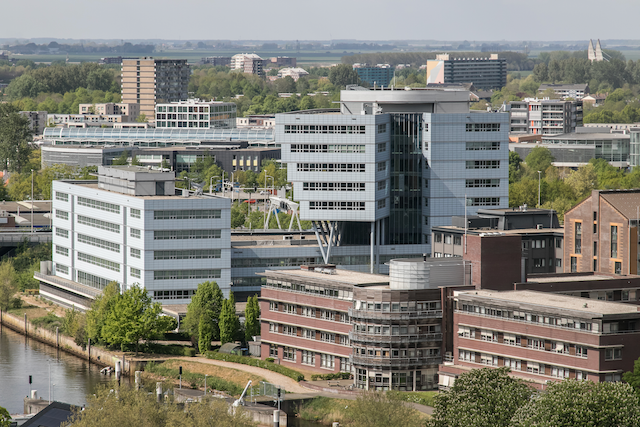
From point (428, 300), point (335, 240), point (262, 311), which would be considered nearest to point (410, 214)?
point (335, 240)

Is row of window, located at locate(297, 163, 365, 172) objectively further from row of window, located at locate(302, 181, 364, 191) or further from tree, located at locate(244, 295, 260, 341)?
tree, located at locate(244, 295, 260, 341)

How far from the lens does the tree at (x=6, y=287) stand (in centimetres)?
14888

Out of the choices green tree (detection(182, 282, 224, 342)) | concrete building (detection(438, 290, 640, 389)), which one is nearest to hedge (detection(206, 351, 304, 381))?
green tree (detection(182, 282, 224, 342))

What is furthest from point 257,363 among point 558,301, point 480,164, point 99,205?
point 480,164

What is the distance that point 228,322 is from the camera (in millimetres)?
120875

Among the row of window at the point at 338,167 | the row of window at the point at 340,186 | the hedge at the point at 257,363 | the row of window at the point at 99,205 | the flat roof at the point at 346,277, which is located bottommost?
the hedge at the point at 257,363

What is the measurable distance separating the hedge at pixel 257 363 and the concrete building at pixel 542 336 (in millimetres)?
14083

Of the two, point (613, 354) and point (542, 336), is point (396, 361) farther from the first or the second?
point (613, 354)

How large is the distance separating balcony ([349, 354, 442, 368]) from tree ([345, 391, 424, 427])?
14.6 m

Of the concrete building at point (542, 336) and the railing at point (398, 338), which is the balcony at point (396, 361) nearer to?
the concrete building at point (542, 336)

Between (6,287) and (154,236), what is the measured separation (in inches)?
1059

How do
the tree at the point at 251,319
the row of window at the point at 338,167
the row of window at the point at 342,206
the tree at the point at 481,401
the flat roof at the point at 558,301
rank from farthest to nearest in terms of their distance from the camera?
the row of window at the point at 342,206 < the row of window at the point at 338,167 < the tree at the point at 251,319 < the flat roof at the point at 558,301 < the tree at the point at 481,401

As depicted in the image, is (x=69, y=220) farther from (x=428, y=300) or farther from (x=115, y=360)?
(x=428, y=300)

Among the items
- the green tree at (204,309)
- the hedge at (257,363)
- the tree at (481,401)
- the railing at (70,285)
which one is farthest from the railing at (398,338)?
the railing at (70,285)
